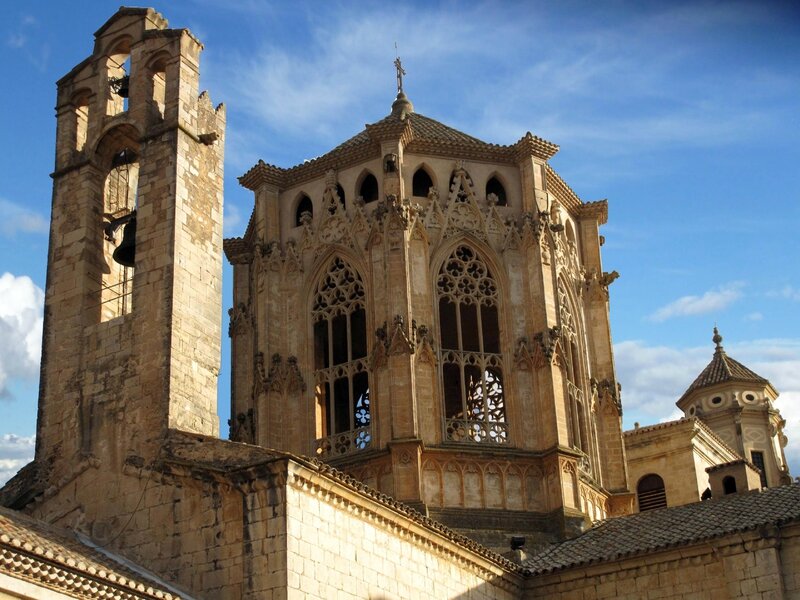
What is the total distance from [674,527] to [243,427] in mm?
10627

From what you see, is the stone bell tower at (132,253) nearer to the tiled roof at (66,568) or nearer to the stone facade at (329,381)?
the stone facade at (329,381)

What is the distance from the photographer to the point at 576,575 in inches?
936

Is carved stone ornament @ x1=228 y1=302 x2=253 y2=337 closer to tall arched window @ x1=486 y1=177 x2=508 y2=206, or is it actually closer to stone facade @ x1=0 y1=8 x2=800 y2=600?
stone facade @ x1=0 y1=8 x2=800 y2=600

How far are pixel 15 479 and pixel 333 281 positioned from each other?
36.0 feet

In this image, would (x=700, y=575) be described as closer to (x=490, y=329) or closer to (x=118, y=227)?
(x=490, y=329)

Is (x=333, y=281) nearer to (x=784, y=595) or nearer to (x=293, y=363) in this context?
(x=293, y=363)

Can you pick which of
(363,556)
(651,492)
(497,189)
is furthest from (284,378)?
(651,492)

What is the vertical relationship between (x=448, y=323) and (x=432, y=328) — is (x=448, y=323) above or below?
above

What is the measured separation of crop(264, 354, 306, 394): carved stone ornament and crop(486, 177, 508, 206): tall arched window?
20.2ft

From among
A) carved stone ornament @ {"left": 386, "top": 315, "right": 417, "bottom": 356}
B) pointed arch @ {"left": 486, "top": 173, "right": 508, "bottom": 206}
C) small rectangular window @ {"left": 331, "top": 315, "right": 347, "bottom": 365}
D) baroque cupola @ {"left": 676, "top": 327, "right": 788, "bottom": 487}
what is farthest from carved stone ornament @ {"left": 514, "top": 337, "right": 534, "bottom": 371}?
baroque cupola @ {"left": 676, "top": 327, "right": 788, "bottom": 487}

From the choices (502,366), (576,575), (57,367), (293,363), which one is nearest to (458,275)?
(502,366)

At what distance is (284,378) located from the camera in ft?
98.3

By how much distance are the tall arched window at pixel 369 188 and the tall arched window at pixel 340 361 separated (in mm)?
1647

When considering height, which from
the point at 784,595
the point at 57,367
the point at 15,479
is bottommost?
the point at 784,595
